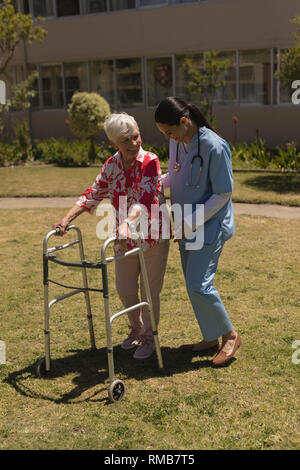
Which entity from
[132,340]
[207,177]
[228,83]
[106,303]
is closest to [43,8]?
[228,83]

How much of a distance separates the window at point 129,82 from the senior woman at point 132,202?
17.2 metres

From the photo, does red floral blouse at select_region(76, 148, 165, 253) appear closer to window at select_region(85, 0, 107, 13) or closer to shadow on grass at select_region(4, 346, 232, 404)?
shadow on grass at select_region(4, 346, 232, 404)

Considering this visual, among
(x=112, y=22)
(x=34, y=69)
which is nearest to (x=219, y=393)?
(x=112, y=22)

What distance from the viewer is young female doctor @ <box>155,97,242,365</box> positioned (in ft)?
13.4

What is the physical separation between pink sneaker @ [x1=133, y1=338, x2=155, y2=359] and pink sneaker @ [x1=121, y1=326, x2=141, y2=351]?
18cm

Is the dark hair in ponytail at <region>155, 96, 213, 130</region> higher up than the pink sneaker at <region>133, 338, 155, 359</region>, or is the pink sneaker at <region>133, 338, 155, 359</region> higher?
the dark hair in ponytail at <region>155, 96, 213, 130</region>

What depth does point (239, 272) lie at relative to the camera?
6.85 m

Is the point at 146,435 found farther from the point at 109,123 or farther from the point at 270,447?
the point at 109,123

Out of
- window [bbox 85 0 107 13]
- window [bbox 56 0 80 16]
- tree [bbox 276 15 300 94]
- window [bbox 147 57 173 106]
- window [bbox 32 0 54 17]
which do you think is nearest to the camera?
tree [bbox 276 15 300 94]

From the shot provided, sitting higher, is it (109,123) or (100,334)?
(109,123)

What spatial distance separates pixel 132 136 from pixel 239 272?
3.22 meters

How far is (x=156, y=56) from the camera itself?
20.4 meters

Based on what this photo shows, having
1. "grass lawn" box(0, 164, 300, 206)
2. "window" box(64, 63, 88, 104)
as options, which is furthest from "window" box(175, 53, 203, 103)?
"grass lawn" box(0, 164, 300, 206)

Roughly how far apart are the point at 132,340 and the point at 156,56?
17.0m
